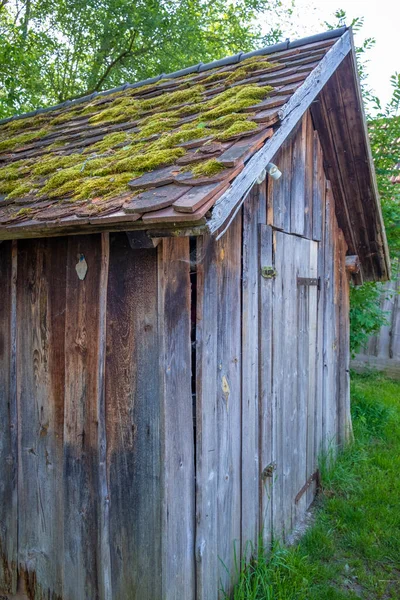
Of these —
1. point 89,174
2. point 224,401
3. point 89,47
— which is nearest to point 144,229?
point 89,174

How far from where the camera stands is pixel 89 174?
8.33 ft

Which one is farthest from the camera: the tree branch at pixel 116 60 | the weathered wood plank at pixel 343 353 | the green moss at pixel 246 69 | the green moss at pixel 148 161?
the tree branch at pixel 116 60

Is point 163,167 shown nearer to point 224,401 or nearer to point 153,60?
point 224,401

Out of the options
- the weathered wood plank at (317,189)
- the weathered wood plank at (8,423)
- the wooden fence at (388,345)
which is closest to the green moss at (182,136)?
the weathered wood plank at (8,423)

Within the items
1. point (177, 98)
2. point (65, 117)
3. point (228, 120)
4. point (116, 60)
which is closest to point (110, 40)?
point (116, 60)

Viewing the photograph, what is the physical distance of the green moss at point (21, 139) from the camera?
414 centimetres

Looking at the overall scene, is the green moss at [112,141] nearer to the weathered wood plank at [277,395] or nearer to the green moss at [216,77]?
the green moss at [216,77]

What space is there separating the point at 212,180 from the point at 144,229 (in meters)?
0.37

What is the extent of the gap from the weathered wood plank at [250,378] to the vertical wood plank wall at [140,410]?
0.04ft

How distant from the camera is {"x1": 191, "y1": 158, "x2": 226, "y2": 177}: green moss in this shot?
200 centimetres

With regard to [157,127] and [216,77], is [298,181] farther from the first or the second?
[157,127]

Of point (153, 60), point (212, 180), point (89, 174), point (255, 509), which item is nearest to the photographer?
point (212, 180)

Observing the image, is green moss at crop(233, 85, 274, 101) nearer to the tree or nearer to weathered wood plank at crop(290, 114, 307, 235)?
weathered wood plank at crop(290, 114, 307, 235)

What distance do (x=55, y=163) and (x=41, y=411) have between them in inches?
64.2
